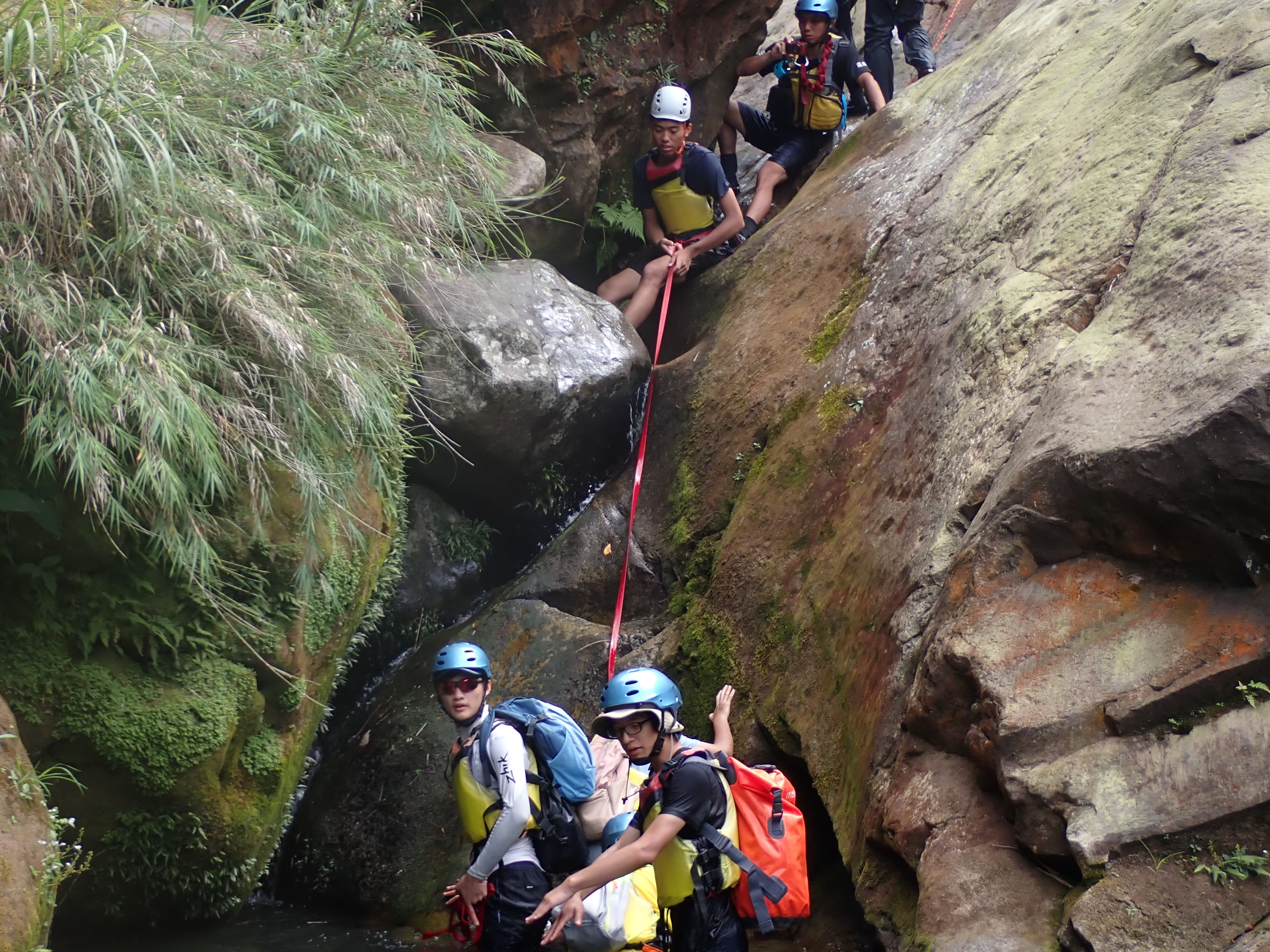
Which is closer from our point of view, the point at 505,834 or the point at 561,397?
the point at 505,834

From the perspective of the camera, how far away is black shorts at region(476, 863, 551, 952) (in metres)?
4.40

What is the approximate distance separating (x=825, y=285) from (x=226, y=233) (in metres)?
4.11

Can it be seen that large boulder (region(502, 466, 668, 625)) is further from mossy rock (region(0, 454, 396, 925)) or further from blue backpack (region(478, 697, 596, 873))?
blue backpack (region(478, 697, 596, 873))

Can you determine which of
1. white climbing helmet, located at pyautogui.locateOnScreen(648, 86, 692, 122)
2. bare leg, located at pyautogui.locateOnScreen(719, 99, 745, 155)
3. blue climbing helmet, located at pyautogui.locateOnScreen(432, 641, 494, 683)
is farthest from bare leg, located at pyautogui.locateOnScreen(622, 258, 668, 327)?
blue climbing helmet, located at pyautogui.locateOnScreen(432, 641, 494, 683)

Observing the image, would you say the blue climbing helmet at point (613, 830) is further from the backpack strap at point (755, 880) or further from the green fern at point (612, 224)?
the green fern at point (612, 224)

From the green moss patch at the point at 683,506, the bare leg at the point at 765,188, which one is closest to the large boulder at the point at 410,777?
the green moss patch at the point at 683,506

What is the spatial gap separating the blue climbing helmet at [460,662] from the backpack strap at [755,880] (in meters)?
1.35

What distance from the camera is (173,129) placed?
4.18 m

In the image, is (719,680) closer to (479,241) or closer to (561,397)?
(561,397)

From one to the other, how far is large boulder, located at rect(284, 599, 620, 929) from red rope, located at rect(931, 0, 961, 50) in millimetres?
9514

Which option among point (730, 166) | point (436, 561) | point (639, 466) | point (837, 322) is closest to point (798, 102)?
point (730, 166)

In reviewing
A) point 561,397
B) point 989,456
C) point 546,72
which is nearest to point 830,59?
point 546,72

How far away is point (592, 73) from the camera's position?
825 centimetres

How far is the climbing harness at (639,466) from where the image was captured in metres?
6.33
